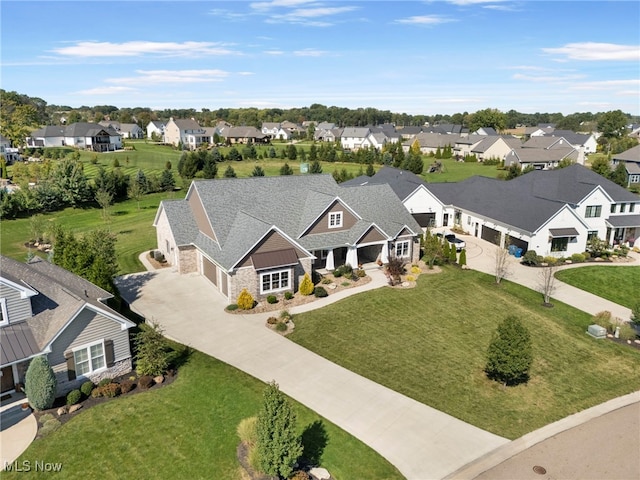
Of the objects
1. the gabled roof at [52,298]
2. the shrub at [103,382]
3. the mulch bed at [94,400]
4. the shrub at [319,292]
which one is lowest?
the mulch bed at [94,400]

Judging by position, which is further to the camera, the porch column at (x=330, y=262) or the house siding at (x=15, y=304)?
the porch column at (x=330, y=262)

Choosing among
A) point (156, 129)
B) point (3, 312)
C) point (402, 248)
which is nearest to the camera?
point (3, 312)

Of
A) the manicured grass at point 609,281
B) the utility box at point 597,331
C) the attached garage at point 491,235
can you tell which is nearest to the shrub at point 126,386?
the utility box at point 597,331

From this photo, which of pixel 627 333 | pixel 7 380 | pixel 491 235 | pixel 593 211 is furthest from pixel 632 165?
pixel 7 380

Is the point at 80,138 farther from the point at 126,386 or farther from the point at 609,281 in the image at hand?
the point at 609,281

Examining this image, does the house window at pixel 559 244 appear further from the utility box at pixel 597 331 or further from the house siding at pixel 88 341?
the house siding at pixel 88 341

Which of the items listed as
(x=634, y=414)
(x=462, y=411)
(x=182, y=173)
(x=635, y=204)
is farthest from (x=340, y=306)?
(x=182, y=173)

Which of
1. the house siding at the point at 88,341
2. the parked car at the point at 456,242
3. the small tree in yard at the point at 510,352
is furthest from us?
the parked car at the point at 456,242
